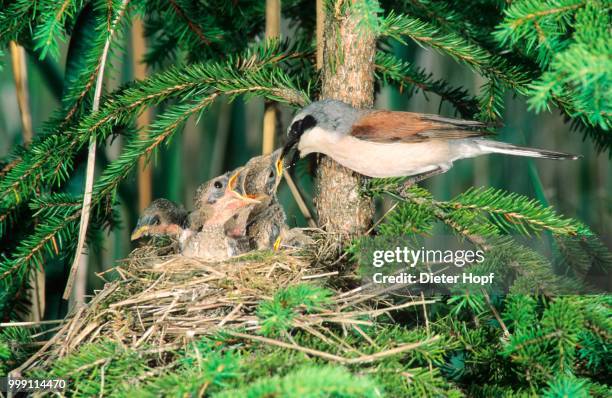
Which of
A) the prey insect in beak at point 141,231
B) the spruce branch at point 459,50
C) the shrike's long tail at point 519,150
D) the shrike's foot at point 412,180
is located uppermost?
the spruce branch at point 459,50

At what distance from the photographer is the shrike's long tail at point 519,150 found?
147cm

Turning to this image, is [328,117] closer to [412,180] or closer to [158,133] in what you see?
[412,180]

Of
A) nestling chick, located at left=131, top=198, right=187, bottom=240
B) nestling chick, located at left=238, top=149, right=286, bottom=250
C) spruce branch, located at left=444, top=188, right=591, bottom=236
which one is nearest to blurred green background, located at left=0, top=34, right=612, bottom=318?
nestling chick, located at left=238, top=149, right=286, bottom=250

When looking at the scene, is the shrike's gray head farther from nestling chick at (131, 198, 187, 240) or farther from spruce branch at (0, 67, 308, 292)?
nestling chick at (131, 198, 187, 240)

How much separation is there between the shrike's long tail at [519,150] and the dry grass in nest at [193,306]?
0.42 metres

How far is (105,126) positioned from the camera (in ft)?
5.30

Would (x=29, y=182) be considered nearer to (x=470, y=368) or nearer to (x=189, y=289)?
(x=189, y=289)

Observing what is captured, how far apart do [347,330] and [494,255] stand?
0.33 m

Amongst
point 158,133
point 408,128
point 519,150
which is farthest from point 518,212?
point 158,133

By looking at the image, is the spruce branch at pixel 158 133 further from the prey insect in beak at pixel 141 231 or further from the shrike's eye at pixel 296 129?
the prey insect in beak at pixel 141 231

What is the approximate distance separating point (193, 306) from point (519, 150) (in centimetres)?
80

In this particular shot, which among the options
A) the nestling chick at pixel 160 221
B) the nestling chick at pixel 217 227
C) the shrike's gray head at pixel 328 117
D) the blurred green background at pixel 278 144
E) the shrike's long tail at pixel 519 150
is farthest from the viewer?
the blurred green background at pixel 278 144

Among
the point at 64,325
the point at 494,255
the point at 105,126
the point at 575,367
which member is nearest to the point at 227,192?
the point at 105,126

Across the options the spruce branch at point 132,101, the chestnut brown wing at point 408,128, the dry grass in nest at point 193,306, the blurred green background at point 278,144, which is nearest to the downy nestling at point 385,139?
the chestnut brown wing at point 408,128
